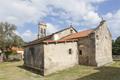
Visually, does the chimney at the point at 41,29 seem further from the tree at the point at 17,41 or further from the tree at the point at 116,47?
the tree at the point at 116,47

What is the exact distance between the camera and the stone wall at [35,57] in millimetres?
26578

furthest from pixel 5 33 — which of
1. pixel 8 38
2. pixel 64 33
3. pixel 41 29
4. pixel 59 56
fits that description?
pixel 59 56

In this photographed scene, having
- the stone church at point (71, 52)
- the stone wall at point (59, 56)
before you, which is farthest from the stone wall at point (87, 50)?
the stone wall at point (59, 56)

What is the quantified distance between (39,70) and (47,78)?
4.02 meters

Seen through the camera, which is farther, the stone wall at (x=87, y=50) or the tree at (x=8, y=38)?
the tree at (x=8, y=38)

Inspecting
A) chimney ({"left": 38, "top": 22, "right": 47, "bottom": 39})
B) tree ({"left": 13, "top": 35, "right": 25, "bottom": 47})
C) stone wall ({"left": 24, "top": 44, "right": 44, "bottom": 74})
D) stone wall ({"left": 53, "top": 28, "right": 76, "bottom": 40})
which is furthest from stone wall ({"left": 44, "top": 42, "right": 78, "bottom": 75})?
tree ({"left": 13, "top": 35, "right": 25, "bottom": 47})

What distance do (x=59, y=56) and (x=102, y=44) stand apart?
7.76 metres

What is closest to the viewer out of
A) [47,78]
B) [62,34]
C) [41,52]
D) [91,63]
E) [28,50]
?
[47,78]

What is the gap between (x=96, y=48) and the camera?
29031mm

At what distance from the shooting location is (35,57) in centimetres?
2923

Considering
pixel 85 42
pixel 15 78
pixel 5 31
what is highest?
pixel 5 31

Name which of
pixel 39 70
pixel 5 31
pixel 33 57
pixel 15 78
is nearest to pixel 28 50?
pixel 33 57

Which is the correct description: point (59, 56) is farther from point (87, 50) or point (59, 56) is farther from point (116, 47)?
point (116, 47)

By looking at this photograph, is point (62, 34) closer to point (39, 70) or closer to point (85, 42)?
point (85, 42)
